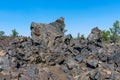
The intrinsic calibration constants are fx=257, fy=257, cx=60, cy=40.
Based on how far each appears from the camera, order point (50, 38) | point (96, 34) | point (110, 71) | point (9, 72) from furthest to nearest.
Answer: point (96, 34) → point (50, 38) → point (110, 71) → point (9, 72)

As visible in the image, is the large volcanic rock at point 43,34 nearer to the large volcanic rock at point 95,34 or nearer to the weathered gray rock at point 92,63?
the large volcanic rock at point 95,34

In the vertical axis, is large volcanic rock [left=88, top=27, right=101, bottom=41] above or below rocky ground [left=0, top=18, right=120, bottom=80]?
above

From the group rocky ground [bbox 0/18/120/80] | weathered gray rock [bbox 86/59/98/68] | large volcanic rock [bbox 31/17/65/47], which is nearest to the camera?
rocky ground [bbox 0/18/120/80]

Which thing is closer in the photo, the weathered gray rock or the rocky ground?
the rocky ground

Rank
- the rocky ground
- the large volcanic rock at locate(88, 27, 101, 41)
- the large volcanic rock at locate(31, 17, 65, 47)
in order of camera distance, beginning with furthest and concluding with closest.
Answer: the large volcanic rock at locate(88, 27, 101, 41)
the large volcanic rock at locate(31, 17, 65, 47)
the rocky ground

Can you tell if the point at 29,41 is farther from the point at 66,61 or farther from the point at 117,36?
the point at 117,36

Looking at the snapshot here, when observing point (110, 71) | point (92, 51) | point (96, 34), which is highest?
point (96, 34)

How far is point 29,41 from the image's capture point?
234ft

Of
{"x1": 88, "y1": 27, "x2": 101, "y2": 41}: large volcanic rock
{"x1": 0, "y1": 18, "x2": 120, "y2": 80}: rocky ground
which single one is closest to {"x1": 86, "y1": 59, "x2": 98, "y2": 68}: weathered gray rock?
{"x1": 0, "y1": 18, "x2": 120, "y2": 80}: rocky ground

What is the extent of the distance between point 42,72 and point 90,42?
24.6 metres

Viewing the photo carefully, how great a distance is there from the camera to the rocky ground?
57906 mm

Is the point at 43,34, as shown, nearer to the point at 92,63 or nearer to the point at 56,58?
the point at 56,58

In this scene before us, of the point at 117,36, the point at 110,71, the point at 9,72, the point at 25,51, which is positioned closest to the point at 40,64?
the point at 25,51

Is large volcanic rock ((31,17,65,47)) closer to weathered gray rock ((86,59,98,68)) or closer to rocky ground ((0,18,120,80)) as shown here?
rocky ground ((0,18,120,80))
